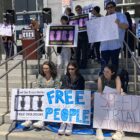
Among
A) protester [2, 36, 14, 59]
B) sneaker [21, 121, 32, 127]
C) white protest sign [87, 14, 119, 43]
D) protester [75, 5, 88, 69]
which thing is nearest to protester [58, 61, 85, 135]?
sneaker [21, 121, 32, 127]

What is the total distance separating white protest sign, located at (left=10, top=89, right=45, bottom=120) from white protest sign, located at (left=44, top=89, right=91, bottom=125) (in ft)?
0.38

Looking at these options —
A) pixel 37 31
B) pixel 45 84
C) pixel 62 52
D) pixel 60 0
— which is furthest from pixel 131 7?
pixel 45 84

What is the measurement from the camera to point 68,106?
738 cm

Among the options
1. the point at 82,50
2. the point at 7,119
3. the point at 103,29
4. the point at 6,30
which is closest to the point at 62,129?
the point at 7,119

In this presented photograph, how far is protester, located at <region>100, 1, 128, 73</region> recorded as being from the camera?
823 centimetres

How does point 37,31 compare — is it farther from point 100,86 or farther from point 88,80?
point 100,86

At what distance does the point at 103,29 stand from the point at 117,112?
2120mm

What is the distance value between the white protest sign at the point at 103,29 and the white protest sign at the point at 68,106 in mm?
1567

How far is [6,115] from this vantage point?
788cm

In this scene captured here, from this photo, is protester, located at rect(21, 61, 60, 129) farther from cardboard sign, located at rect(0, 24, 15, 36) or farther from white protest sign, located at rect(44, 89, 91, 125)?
cardboard sign, located at rect(0, 24, 15, 36)

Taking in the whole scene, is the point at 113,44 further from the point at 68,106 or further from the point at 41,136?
the point at 41,136

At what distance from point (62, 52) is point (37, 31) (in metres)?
3.44

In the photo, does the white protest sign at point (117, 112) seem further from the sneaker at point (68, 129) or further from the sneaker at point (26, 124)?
the sneaker at point (26, 124)

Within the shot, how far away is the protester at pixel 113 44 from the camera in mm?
8227
